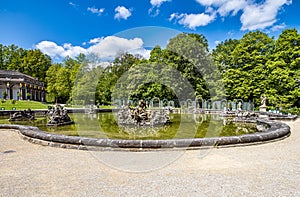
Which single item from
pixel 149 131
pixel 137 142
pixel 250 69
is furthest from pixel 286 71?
pixel 137 142

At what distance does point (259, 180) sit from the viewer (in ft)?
16.8

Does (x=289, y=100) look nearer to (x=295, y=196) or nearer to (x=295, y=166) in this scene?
(x=295, y=166)

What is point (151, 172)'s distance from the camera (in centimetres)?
564

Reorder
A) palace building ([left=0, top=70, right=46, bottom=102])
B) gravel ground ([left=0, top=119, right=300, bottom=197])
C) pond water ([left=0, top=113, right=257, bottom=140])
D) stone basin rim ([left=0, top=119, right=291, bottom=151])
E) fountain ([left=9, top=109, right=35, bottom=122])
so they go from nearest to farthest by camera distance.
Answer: gravel ground ([left=0, top=119, right=300, bottom=197]) < stone basin rim ([left=0, top=119, right=291, bottom=151]) < pond water ([left=0, top=113, right=257, bottom=140]) < fountain ([left=9, top=109, right=35, bottom=122]) < palace building ([left=0, top=70, right=46, bottom=102])

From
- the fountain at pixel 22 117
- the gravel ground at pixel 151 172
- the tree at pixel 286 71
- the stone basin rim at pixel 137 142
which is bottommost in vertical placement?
the gravel ground at pixel 151 172

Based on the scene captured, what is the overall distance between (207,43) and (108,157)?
136 ft

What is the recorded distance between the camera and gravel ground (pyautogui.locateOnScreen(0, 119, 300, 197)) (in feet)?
15.0

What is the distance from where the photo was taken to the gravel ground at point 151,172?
4.57 meters

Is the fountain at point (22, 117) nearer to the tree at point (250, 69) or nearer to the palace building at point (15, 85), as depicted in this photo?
the tree at point (250, 69)

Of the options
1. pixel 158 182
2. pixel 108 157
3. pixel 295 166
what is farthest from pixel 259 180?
pixel 108 157

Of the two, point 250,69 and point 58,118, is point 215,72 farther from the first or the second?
point 58,118

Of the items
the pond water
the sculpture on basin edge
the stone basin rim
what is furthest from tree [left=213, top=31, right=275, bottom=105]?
the stone basin rim

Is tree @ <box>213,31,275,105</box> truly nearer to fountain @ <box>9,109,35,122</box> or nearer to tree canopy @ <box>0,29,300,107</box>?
tree canopy @ <box>0,29,300,107</box>

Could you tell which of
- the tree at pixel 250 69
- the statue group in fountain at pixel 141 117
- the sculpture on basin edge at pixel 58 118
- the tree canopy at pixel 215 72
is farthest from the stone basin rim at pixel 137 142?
the tree at pixel 250 69
